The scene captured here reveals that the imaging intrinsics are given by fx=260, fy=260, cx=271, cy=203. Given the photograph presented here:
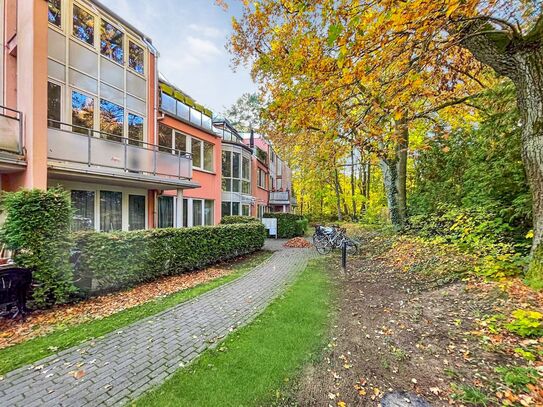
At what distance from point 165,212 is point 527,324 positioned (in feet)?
41.0

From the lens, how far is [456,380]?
9.60 ft

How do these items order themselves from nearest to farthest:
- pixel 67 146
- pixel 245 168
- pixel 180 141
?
pixel 67 146 → pixel 180 141 → pixel 245 168

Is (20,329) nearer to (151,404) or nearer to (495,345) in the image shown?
(151,404)

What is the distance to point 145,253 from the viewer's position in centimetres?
728

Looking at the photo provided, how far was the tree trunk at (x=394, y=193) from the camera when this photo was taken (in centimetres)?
1173

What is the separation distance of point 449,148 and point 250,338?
1066cm

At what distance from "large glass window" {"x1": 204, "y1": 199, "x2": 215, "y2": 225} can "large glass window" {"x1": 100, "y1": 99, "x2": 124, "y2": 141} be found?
20.1 ft

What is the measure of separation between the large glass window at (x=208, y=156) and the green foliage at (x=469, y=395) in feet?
46.3

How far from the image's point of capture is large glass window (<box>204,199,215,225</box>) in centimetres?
1526

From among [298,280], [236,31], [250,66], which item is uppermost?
[236,31]

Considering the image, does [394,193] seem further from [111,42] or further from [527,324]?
[111,42]

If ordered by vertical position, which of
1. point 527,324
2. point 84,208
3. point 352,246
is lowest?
point 352,246

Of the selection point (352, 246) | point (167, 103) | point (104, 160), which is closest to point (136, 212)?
point (104, 160)

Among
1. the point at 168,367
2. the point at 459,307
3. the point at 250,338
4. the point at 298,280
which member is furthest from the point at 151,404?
the point at 298,280
